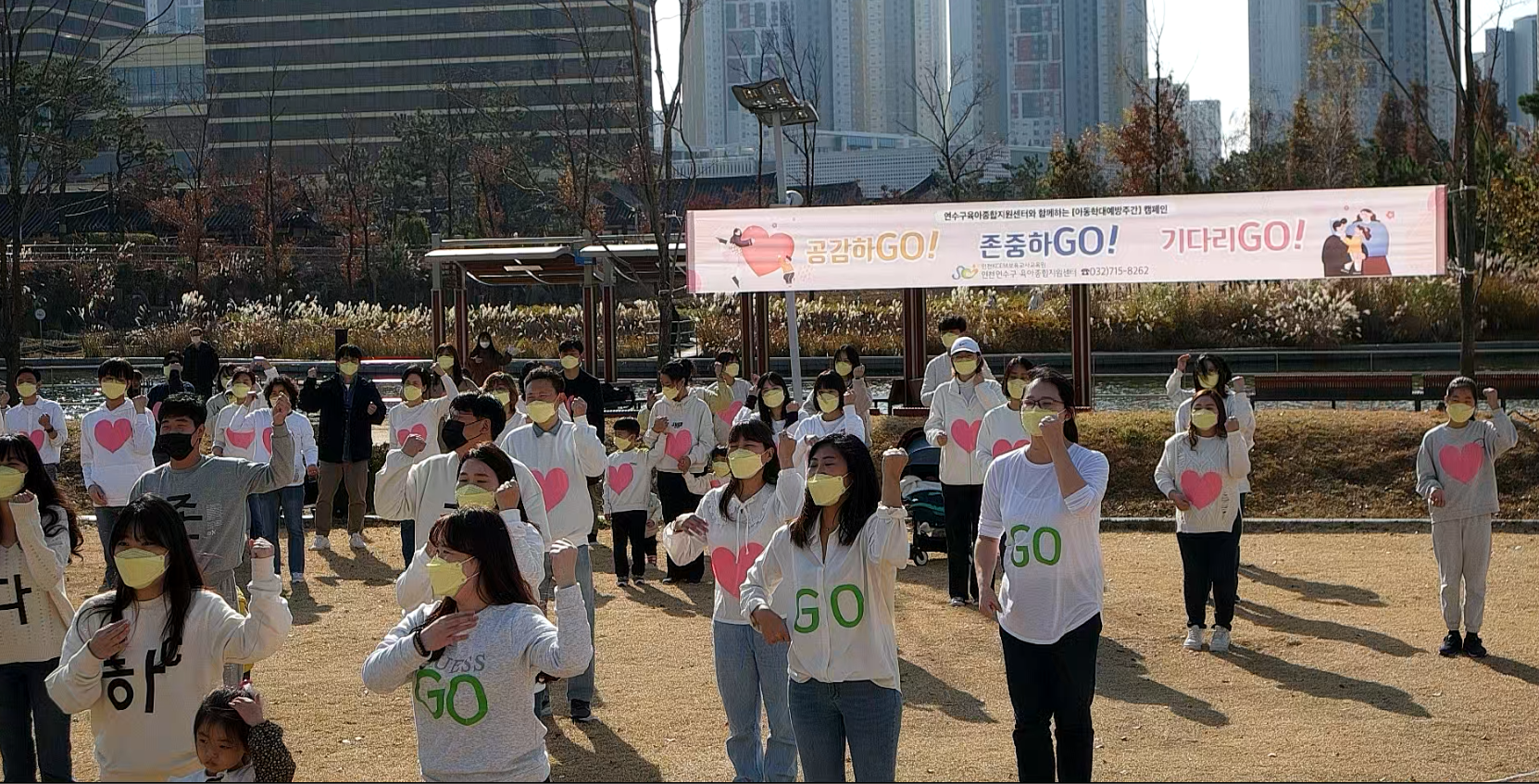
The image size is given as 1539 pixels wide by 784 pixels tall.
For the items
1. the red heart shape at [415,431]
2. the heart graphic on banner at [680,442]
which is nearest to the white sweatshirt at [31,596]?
the red heart shape at [415,431]

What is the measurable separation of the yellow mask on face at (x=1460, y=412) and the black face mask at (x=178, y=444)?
7024 millimetres

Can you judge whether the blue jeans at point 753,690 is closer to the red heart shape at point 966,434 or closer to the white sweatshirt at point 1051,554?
the white sweatshirt at point 1051,554

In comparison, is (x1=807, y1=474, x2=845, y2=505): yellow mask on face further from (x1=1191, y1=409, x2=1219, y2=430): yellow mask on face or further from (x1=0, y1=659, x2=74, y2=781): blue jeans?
(x1=1191, y1=409, x2=1219, y2=430): yellow mask on face

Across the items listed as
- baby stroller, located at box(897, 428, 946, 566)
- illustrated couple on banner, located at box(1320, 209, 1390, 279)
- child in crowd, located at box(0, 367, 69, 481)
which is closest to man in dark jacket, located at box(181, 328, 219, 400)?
child in crowd, located at box(0, 367, 69, 481)

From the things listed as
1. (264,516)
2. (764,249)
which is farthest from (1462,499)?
(764,249)

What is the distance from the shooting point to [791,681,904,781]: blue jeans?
5.20 m

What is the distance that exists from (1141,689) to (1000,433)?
1974 mm

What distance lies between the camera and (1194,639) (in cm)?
975

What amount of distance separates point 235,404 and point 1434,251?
35.9 ft

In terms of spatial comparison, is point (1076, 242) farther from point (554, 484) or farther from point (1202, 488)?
point (554, 484)

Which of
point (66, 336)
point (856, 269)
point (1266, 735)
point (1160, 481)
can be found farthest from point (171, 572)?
point (66, 336)

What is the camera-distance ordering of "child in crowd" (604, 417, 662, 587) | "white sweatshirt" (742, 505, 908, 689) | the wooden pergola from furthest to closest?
the wooden pergola → "child in crowd" (604, 417, 662, 587) → "white sweatshirt" (742, 505, 908, 689)

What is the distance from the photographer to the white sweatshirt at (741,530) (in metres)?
6.26

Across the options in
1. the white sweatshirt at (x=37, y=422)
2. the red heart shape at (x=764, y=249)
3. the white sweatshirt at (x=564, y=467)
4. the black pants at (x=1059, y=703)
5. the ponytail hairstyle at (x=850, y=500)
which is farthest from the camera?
the red heart shape at (x=764, y=249)
